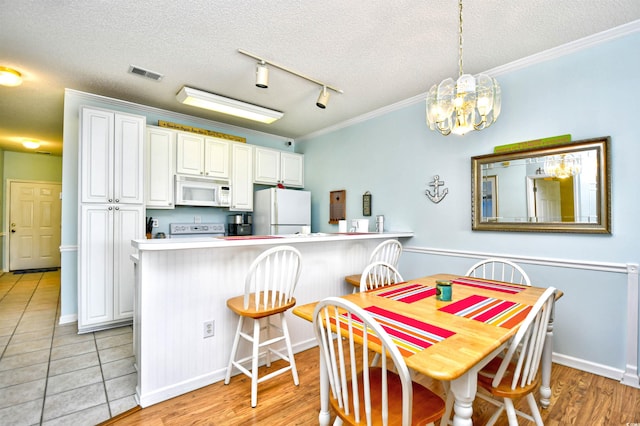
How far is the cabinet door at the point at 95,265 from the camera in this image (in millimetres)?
→ 3053

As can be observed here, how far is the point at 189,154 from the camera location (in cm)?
388

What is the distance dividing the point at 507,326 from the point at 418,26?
2.05m

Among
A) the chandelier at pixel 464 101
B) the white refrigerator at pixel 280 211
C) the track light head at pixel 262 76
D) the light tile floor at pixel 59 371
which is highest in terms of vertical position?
the track light head at pixel 262 76

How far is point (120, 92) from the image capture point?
10.9 feet

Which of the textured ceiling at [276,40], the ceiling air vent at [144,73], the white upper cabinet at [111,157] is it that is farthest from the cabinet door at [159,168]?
the ceiling air vent at [144,73]

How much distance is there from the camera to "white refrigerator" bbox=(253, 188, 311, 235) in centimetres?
429

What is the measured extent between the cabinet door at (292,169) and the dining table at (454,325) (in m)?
3.24

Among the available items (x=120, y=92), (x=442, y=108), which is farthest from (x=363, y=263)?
(x=120, y=92)

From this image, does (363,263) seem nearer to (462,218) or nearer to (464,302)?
Result: (462,218)

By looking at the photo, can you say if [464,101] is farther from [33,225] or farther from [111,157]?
[33,225]

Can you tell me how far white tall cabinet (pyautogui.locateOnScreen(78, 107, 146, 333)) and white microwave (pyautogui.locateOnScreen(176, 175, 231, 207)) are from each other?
528 mm

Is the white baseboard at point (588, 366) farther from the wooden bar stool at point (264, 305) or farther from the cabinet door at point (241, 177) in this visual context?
the cabinet door at point (241, 177)

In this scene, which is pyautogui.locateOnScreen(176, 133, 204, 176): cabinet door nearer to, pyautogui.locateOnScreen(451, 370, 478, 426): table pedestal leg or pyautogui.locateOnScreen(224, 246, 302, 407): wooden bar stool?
pyautogui.locateOnScreen(224, 246, 302, 407): wooden bar stool

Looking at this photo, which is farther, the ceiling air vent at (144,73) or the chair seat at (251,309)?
the ceiling air vent at (144,73)
